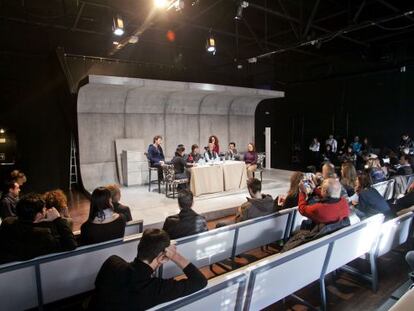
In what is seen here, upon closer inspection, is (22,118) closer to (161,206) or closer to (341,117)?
(161,206)

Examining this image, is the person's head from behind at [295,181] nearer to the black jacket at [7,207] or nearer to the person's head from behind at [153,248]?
the person's head from behind at [153,248]

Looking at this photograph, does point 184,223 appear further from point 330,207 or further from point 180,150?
point 180,150

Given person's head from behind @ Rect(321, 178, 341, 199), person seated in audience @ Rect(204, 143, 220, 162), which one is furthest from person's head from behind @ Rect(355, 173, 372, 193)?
person seated in audience @ Rect(204, 143, 220, 162)

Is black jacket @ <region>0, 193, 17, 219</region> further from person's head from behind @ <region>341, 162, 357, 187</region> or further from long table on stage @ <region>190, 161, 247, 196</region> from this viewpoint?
person's head from behind @ <region>341, 162, 357, 187</region>

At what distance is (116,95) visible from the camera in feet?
26.5

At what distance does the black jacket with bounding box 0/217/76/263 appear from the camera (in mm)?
2115

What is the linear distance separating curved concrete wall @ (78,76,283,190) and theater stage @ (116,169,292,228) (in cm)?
126

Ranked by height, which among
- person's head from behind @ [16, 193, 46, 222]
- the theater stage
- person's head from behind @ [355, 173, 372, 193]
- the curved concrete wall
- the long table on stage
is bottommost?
the theater stage

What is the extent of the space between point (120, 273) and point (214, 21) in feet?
29.1

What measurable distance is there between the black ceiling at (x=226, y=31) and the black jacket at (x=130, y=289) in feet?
18.2

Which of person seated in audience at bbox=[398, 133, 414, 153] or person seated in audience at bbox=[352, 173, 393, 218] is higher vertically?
person seated in audience at bbox=[398, 133, 414, 153]

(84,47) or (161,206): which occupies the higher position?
(84,47)

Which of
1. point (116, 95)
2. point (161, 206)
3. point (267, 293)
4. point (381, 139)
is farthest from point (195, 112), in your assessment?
point (267, 293)

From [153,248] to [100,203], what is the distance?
1.08 metres
